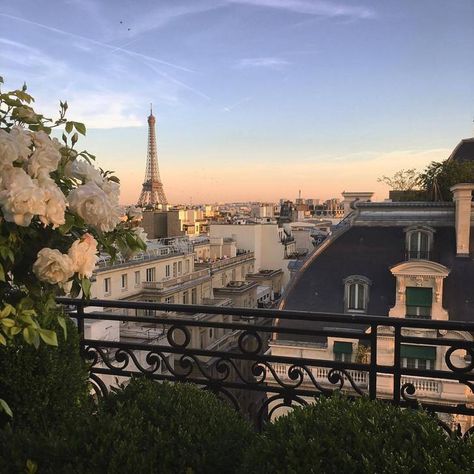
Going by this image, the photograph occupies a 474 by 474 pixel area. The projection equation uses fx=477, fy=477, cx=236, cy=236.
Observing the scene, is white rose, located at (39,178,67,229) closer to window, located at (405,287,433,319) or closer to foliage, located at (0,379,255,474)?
foliage, located at (0,379,255,474)

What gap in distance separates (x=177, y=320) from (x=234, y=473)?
1509 mm

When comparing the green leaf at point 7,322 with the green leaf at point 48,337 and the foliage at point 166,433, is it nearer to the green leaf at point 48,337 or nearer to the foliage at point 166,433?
the green leaf at point 48,337

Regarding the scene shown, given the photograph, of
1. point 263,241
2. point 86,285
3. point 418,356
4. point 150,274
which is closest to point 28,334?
point 86,285

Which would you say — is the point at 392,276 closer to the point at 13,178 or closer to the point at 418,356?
the point at 418,356

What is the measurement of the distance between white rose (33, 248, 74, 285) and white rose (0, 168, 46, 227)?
0.49ft

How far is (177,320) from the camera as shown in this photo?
3.49 meters

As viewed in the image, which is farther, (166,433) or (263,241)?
(263,241)

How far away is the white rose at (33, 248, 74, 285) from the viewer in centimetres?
179

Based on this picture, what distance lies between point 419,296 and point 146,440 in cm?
1643

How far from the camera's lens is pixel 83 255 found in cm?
188

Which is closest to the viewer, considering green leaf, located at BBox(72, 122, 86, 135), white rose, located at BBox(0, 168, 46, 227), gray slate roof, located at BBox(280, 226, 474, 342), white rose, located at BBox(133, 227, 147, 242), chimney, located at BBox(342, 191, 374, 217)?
white rose, located at BBox(0, 168, 46, 227)

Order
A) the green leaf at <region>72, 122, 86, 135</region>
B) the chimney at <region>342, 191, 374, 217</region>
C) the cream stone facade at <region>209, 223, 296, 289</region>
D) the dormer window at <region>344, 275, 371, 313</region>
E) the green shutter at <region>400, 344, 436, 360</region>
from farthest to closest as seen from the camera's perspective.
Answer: the cream stone facade at <region>209, 223, 296, 289</region>
the chimney at <region>342, 191, 374, 217</region>
the dormer window at <region>344, 275, 371, 313</region>
the green shutter at <region>400, 344, 436, 360</region>
the green leaf at <region>72, 122, 86, 135</region>

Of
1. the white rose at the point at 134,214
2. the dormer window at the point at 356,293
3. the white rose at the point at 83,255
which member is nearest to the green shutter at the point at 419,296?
the dormer window at the point at 356,293

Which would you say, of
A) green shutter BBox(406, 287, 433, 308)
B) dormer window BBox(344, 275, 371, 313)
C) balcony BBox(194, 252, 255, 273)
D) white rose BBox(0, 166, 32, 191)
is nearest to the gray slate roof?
dormer window BBox(344, 275, 371, 313)
